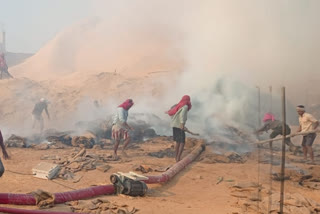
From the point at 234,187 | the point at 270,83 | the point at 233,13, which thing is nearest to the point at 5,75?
the point at 233,13

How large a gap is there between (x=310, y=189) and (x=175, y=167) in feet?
8.52

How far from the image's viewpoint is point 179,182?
654cm

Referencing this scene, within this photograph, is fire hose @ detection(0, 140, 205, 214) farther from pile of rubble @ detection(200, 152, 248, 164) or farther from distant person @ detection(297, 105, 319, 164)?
distant person @ detection(297, 105, 319, 164)

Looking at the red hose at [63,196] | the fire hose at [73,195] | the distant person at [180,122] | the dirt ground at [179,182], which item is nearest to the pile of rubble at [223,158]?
the dirt ground at [179,182]

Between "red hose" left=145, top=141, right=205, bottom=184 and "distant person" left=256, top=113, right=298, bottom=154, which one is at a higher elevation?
"distant person" left=256, top=113, right=298, bottom=154

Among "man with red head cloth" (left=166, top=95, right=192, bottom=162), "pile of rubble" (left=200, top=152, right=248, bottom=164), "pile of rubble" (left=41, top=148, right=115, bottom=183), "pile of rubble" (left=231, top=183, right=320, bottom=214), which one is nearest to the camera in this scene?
"pile of rubble" (left=231, top=183, right=320, bottom=214)

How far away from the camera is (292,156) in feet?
30.5

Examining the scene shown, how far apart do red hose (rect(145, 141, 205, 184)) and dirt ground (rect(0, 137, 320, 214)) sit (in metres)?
0.10

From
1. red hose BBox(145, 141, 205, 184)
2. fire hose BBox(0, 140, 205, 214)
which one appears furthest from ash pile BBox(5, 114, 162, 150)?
fire hose BBox(0, 140, 205, 214)

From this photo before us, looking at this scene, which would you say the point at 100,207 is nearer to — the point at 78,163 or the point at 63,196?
the point at 63,196

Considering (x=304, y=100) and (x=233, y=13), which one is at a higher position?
(x=233, y=13)

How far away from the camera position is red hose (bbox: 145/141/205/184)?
238 inches

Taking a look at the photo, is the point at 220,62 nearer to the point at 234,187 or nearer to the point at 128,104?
the point at 128,104

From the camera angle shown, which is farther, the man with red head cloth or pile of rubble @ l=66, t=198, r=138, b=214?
the man with red head cloth
